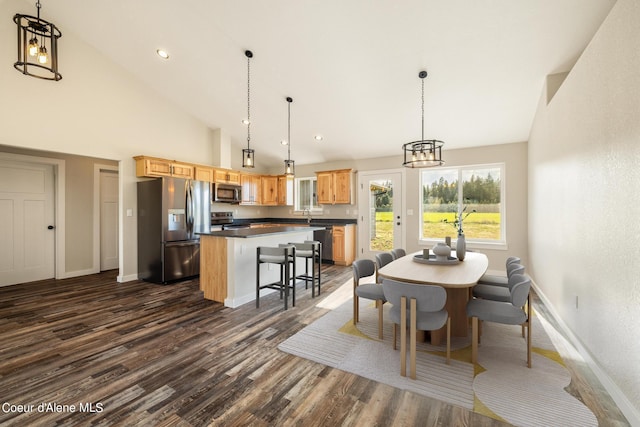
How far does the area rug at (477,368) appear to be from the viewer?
5.74ft

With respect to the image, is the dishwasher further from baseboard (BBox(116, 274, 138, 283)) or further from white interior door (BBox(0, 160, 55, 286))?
white interior door (BBox(0, 160, 55, 286))

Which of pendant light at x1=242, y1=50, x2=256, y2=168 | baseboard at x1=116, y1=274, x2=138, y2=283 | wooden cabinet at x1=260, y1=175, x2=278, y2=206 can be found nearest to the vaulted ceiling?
pendant light at x1=242, y1=50, x2=256, y2=168

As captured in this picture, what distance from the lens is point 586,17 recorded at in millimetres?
2531

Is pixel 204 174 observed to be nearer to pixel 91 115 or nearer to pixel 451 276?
pixel 91 115

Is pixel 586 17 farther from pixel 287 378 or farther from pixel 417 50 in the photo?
pixel 287 378

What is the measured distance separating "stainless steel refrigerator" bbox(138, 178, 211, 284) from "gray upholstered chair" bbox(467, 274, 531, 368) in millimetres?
4263

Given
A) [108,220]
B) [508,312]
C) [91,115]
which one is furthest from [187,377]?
[108,220]

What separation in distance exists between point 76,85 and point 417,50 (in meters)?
5.00

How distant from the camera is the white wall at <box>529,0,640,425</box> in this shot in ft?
5.36

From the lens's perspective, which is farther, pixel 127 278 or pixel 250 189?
pixel 250 189

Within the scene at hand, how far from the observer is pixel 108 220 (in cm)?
583

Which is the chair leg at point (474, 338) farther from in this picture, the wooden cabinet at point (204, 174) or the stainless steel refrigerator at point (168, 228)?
the wooden cabinet at point (204, 174)

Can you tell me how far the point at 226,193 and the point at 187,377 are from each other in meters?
4.61

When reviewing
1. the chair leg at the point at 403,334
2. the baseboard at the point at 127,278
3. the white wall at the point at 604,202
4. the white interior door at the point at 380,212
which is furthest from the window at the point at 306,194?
the chair leg at the point at 403,334
